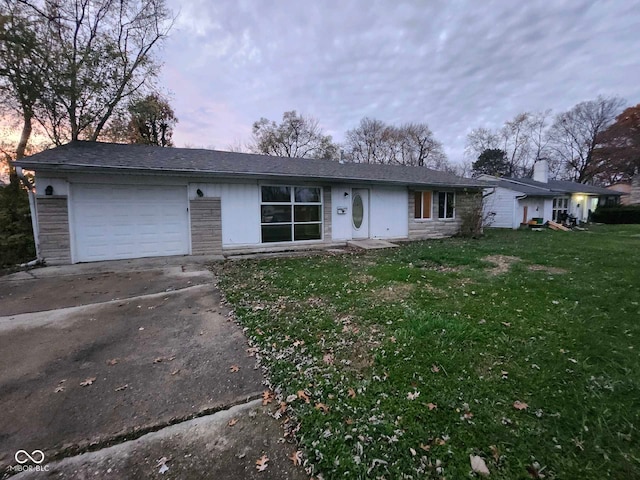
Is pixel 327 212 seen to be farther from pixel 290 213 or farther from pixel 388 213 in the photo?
pixel 388 213

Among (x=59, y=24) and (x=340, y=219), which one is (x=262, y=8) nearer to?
(x=340, y=219)

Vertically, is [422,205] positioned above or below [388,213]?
above

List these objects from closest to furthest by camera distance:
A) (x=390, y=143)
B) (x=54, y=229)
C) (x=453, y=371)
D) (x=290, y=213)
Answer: (x=453, y=371) < (x=54, y=229) < (x=290, y=213) < (x=390, y=143)

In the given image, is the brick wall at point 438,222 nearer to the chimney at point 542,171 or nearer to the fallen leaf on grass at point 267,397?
the fallen leaf on grass at point 267,397

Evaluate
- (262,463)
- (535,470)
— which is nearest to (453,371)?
(535,470)

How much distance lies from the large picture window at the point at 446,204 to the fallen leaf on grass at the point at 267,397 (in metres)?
12.7

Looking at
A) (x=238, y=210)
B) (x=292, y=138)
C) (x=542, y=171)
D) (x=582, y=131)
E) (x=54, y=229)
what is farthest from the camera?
(x=582, y=131)

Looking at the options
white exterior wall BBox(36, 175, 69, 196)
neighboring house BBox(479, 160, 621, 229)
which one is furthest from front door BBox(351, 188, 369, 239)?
neighboring house BBox(479, 160, 621, 229)

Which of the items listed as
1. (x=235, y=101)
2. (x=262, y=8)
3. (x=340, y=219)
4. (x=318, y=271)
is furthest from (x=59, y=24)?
(x=318, y=271)

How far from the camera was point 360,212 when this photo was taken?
1145cm

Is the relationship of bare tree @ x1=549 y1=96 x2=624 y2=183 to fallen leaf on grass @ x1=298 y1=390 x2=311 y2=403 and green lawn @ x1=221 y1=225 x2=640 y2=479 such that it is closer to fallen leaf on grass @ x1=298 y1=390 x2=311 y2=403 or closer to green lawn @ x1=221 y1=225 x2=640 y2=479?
green lawn @ x1=221 y1=225 x2=640 y2=479

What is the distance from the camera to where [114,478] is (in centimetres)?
169

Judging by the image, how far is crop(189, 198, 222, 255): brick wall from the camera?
8.70 meters

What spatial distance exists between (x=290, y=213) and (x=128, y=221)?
4.82 m
